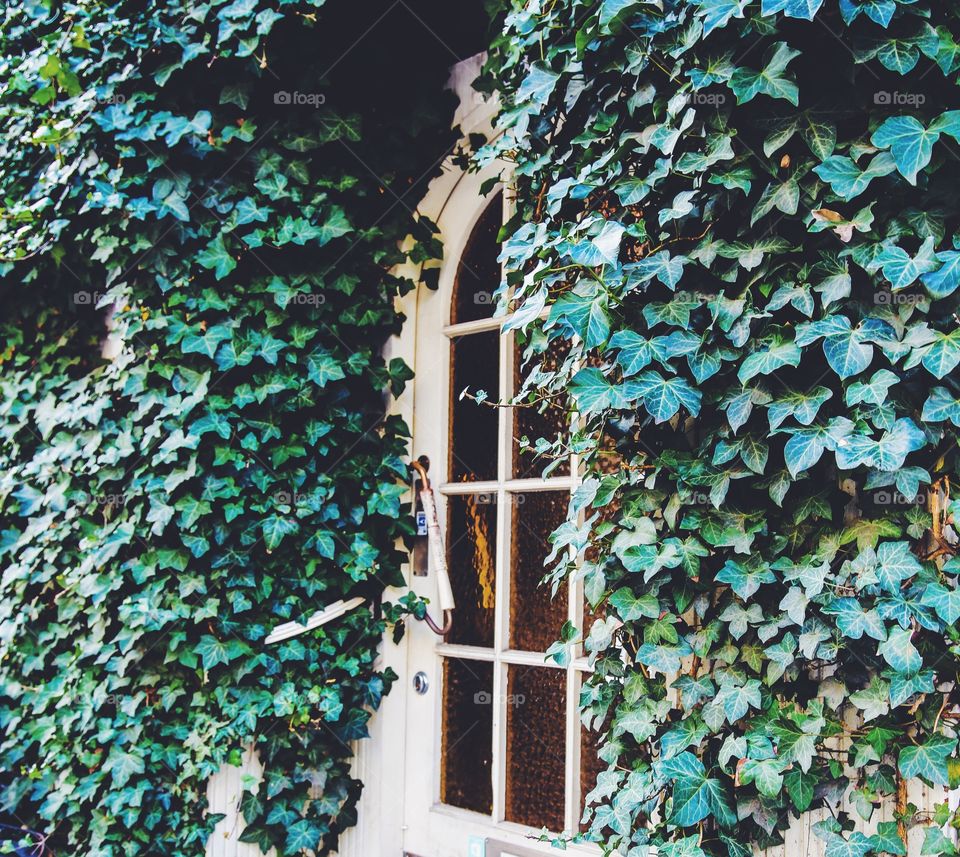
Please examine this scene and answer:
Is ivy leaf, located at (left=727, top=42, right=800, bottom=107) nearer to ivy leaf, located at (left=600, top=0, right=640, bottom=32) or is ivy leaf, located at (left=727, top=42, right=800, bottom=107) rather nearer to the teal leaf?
ivy leaf, located at (left=600, top=0, right=640, bottom=32)

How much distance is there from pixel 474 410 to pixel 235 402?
2.40ft

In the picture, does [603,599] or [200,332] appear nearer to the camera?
[603,599]

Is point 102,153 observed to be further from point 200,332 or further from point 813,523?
point 813,523

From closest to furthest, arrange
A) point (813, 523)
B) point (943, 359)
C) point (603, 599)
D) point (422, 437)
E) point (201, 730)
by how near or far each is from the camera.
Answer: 1. point (943, 359)
2. point (813, 523)
3. point (603, 599)
4. point (201, 730)
5. point (422, 437)

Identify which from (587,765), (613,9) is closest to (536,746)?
(587,765)

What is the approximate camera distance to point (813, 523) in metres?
1.60

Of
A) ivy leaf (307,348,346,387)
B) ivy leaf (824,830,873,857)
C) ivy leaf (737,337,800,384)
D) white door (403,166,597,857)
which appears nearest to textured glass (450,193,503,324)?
white door (403,166,597,857)

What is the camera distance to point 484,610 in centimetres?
263

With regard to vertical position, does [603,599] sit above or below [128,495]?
below

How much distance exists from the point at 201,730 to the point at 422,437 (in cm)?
111

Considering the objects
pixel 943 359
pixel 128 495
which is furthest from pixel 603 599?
pixel 128 495

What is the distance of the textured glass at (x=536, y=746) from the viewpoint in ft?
7.84

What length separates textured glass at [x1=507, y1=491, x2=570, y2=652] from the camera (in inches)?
97.3

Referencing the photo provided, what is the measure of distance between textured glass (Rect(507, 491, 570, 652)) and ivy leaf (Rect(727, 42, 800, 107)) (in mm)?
1227
